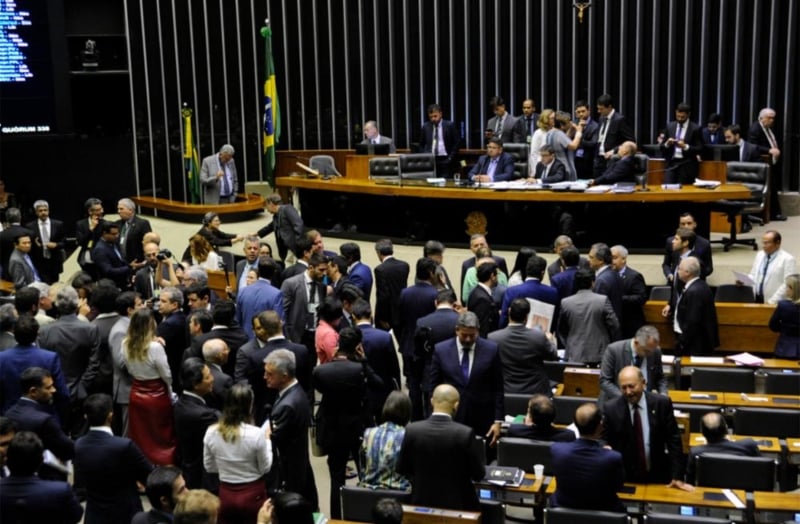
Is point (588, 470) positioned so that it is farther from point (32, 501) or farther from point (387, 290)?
point (387, 290)

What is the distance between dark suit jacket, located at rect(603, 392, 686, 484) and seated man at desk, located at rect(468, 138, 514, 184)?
706cm

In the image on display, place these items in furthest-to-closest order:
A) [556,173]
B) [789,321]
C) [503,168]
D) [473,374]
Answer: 1. [503,168]
2. [556,173]
3. [789,321]
4. [473,374]

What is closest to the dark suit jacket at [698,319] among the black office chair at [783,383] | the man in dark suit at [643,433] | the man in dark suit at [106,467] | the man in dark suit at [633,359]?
the black office chair at [783,383]

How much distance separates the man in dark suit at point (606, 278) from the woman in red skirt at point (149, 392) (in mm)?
3558

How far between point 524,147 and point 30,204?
6.96m

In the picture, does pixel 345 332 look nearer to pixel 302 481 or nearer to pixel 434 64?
pixel 302 481

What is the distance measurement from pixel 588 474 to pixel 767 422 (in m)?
2.00

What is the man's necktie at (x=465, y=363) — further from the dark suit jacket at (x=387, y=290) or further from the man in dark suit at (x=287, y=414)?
the dark suit jacket at (x=387, y=290)

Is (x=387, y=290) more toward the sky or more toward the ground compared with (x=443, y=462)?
more toward the sky

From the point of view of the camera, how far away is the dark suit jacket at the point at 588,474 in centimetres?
526

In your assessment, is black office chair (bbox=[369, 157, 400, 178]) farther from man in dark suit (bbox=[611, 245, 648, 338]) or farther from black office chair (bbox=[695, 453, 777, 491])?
black office chair (bbox=[695, 453, 777, 491])

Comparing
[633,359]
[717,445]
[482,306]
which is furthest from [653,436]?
[482,306]

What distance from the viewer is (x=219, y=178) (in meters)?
15.2

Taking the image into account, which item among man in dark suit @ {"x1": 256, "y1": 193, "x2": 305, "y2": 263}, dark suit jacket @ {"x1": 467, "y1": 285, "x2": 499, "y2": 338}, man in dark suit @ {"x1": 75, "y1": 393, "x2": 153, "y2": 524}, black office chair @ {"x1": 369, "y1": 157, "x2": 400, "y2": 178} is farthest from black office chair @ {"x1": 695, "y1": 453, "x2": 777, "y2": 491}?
black office chair @ {"x1": 369, "y1": 157, "x2": 400, "y2": 178}
